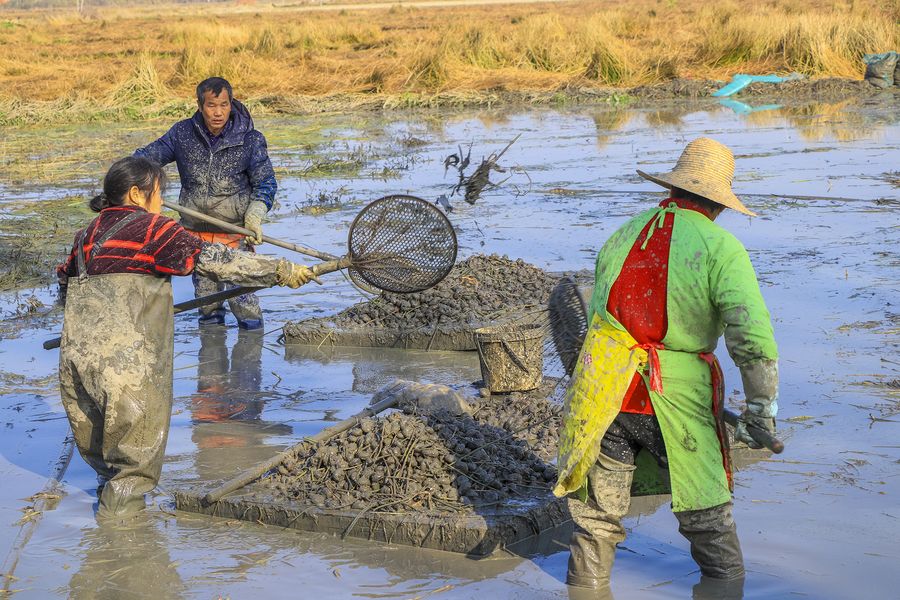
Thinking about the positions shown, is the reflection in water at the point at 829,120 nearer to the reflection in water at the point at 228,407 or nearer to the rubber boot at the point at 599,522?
the reflection in water at the point at 228,407

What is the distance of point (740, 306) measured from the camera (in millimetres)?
3098

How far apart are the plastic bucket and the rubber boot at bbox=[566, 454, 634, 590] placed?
1971mm

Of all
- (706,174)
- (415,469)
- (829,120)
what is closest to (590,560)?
(415,469)

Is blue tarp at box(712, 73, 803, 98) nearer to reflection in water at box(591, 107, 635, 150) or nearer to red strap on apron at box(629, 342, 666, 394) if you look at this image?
reflection in water at box(591, 107, 635, 150)

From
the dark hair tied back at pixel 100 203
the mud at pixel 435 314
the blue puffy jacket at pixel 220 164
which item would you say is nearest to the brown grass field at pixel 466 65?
the blue puffy jacket at pixel 220 164

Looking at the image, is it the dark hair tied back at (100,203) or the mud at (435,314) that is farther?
the mud at (435,314)

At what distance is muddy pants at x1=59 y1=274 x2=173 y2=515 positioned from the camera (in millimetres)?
4117

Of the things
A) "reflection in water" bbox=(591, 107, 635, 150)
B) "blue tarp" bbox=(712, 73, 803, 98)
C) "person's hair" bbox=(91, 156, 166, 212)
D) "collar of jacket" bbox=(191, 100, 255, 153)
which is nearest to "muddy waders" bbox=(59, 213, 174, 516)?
"person's hair" bbox=(91, 156, 166, 212)

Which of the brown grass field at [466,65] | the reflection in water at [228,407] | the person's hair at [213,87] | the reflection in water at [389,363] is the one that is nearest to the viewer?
the reflection in water at [228,407]

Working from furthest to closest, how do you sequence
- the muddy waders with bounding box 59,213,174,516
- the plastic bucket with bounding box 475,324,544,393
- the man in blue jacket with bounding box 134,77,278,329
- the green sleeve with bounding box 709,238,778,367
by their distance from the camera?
the man in blue jacket with bounding box 134,77,278,329
the plastic bucket with bounding box 475,324,544,393
the muddy waders with bounding box 59,213,174,516
the green sleeve with bounding box 709,238,778,367

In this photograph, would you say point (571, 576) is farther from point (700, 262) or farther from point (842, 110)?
point (842, 110)

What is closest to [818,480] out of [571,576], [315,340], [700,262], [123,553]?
[571,576]

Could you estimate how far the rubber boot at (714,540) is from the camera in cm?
335

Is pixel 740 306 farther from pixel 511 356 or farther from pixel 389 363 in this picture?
pixel 389 363
